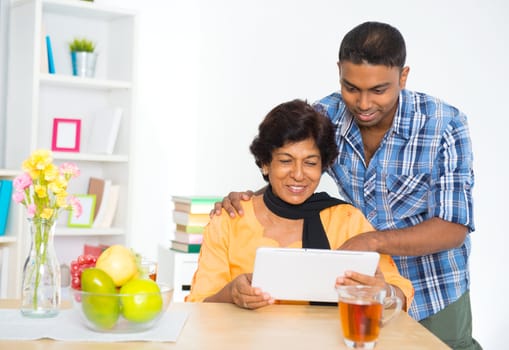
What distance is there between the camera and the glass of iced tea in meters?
1.47

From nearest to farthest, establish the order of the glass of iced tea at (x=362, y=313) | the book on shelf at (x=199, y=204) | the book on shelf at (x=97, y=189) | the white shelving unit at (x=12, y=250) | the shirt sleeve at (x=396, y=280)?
the glass of iced tea at (x=362, y=313), the shirt sleeve at (x=396, y=280), the book on shelf at (x=199, y=204), the white shelving unit at (x=12, y=250), the book on shelf at (x=97, y=189)

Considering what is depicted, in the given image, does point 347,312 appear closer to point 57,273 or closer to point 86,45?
point 57,273

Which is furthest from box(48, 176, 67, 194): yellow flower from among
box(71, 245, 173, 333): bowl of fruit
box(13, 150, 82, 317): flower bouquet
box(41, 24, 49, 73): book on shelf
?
box(41, 24, 49, 73): book on shelf

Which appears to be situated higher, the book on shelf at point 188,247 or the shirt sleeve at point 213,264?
the shirt sleeve at point 213,264

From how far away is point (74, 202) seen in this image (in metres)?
1.70

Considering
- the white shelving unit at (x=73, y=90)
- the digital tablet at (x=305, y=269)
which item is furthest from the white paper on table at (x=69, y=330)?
the white shelving unit at (x=73, y=90)

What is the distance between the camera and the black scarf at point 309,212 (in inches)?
82.1

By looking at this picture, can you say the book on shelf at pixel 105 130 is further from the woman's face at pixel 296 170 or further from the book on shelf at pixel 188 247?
the woman's face at pixel 296 170

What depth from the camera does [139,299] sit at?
1.52 meters

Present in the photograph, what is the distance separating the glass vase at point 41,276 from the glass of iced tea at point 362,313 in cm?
63

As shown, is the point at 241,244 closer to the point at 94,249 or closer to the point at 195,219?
the point at 195,219

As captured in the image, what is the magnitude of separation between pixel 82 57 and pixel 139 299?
2.76 m

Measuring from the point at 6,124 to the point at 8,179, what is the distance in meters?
0.37

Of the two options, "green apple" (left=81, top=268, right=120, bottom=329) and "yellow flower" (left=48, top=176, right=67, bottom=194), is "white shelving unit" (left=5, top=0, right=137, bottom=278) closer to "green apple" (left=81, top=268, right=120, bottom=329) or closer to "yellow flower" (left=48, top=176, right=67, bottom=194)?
"yellow flower" (left=48, top=176, right=67, bottom=194)
